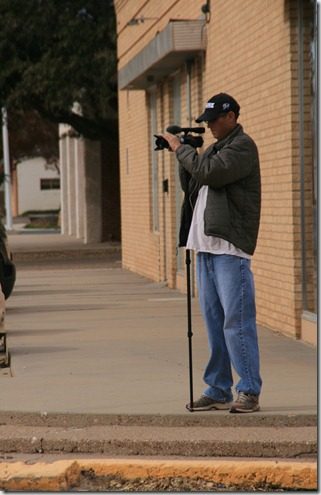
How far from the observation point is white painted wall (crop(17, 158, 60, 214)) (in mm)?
98750

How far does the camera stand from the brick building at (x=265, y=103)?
12961 mm

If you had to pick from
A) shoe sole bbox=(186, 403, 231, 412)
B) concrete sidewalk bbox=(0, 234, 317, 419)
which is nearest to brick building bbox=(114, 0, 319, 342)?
concrete sidewalk bbox=(0, 234, 317, 419)

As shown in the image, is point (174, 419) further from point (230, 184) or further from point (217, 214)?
point (230, 184)

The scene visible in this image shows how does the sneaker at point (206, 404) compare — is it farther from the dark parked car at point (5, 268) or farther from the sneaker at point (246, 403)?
the dark parked car at point (5, 268)

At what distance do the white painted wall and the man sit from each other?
294ft

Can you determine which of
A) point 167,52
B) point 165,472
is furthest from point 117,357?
point 167,52

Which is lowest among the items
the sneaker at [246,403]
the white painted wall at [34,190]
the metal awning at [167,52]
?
the white painted wall at [34,190]

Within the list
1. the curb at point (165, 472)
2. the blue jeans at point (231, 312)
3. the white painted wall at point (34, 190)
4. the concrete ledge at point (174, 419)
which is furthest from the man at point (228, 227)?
the white painted wall at point (34, 190)

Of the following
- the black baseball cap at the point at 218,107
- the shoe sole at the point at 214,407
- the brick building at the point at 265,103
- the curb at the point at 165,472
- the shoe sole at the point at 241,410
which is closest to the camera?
the curb at the point at 165,472

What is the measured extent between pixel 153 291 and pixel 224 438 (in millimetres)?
11999

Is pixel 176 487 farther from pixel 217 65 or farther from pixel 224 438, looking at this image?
pixel 217 65

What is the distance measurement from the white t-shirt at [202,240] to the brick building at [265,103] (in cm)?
375

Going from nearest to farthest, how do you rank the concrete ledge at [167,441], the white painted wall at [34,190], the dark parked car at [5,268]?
the concrete ledge at [167,441] < the dark parked car at [5,268] < the white painted wall at [34,190]

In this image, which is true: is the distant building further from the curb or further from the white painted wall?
the curb
